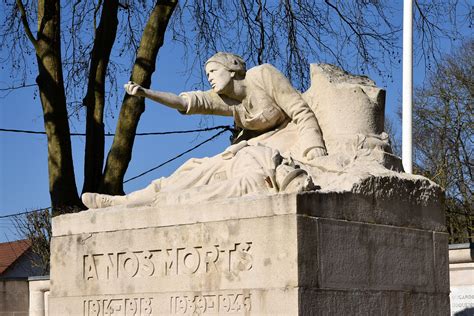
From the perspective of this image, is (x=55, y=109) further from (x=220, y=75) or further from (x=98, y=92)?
(x=220, y=75)

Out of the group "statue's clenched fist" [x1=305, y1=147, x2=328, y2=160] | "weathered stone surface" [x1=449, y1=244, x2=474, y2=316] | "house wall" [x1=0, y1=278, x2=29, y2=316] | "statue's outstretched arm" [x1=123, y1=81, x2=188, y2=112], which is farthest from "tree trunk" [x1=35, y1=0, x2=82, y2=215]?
"statue's clenched fist" [x1=305, y1=147, x2=328, y2=160]

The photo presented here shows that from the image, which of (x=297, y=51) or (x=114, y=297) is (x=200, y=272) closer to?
(x=114, y=297)

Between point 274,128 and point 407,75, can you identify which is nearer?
point 274,128

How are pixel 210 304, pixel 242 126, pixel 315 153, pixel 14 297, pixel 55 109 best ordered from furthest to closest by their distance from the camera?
pixel 14 297
pixel 55 109
pixel 242 126
pixel 315 153
pixel 210 304

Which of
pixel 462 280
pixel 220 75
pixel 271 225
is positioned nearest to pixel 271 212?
pixel 271 225

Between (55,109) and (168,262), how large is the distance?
6112 millimetres

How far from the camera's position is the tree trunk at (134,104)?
12617mm

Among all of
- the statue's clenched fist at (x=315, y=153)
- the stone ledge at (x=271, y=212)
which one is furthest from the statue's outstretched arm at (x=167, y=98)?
the statue's clenched fist at (x=315, y=153)

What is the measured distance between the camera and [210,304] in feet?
22.8

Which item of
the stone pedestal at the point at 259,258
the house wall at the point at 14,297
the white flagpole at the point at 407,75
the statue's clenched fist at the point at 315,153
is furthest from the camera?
the house wall at the point at 14,297

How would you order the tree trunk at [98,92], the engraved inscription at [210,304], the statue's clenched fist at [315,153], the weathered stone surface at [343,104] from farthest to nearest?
the tree trunk at [98,92], the weathered stone surface at [343,104], the statue's clenched fist at [315,153], the engraved inscription at [210,304]

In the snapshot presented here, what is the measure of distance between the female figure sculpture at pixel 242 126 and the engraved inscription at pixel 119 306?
683mm

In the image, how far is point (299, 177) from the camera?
681 cm

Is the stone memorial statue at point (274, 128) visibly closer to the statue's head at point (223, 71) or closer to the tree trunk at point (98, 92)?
the statue's head at point (223, 71)
